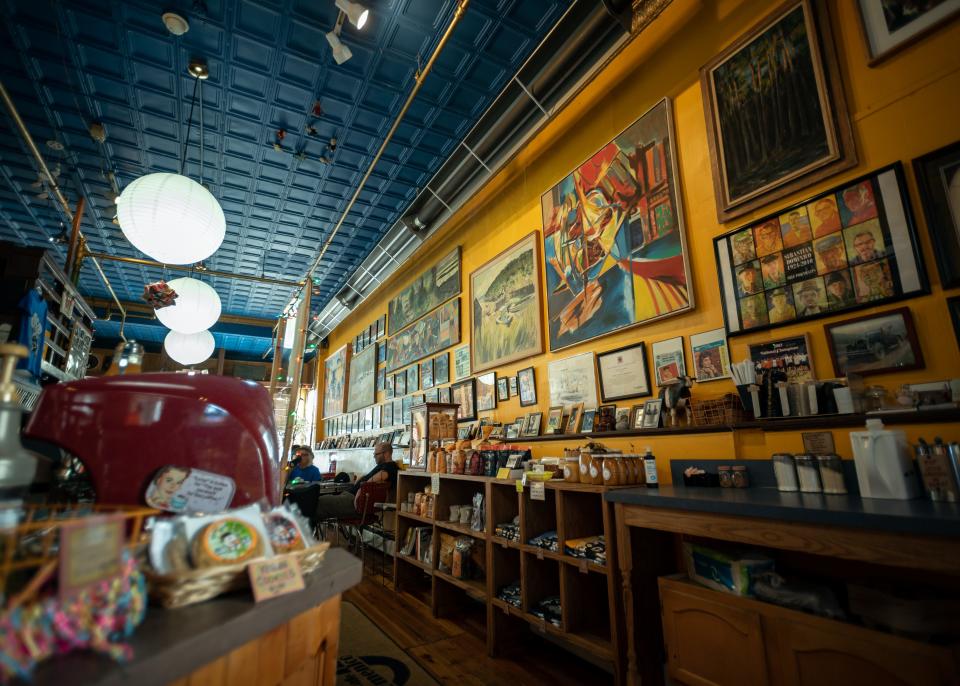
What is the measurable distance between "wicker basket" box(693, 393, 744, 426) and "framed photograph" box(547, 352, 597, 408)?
0.89m

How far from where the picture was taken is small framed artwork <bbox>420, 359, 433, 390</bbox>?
584 cm

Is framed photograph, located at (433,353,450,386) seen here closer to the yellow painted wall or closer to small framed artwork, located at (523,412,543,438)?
the yellow painted wall

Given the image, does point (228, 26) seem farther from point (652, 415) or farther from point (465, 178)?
point (652, 415)

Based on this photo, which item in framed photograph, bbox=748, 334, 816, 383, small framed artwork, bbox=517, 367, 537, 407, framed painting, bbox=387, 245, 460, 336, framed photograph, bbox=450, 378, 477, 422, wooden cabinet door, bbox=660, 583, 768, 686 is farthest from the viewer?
framed painting, bbox=387, 245, 460, 336

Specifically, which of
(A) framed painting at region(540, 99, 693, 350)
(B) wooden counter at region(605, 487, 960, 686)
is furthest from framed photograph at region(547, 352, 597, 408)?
(B) wooden counter at region(605, 487, 960, 686)

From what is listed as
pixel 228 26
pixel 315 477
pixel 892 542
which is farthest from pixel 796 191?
pixel 315 477

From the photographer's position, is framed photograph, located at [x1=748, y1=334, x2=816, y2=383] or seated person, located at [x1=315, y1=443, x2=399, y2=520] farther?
seated person, located at [x1=315, y1=443, x2=399, y2=520]

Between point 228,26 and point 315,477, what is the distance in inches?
212

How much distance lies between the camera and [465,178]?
4.54 metres

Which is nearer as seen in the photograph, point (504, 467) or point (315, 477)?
point (504, 467)

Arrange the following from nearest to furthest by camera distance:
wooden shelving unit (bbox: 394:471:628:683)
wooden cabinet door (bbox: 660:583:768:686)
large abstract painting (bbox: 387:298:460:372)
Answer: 1. wooden cabinet door (bbox: 660:583:768:686)
2. wooden shelving unit (bbox: 394:471:628:683)
3. large abstract painting (bbox: 387:298:460:372)

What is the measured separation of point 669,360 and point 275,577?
2582 mm

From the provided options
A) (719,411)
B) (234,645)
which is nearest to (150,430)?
(234,645)

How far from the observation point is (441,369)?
5605 millimetres
